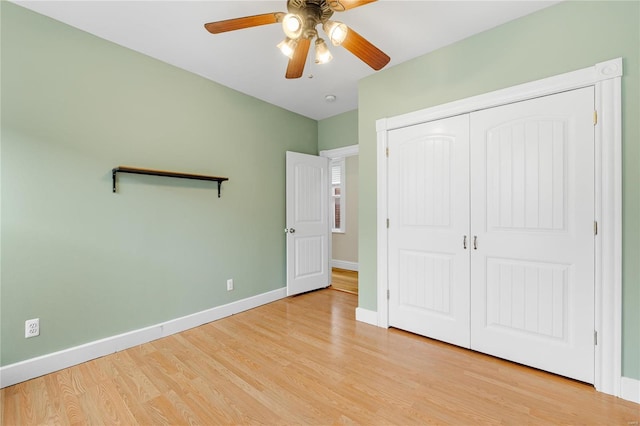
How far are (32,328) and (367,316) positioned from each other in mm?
2776

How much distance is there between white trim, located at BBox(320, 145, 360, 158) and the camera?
3.93 m

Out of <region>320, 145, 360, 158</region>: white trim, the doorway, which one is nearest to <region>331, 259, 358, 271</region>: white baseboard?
the doorway

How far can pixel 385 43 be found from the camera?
2404 mm

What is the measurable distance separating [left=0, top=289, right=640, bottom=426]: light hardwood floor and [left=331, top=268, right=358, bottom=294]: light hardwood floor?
1.66 metres

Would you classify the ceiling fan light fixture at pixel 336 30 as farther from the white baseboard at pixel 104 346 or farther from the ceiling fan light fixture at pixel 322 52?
the white baseboard at pixel 104 346

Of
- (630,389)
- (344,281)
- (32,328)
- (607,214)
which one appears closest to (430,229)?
(607,214)

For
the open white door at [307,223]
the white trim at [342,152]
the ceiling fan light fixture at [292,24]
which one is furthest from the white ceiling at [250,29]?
the open white door at [307,223]

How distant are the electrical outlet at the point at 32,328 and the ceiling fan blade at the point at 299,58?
2579 millimetres

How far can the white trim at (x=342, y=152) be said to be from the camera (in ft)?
12.9

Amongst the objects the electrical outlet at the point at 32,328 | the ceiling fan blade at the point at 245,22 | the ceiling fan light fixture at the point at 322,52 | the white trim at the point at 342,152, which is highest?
the ceiling fan blade at the point at 245,22

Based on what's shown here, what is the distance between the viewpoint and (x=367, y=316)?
295cm

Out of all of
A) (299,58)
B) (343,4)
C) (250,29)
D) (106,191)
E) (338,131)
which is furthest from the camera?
(338,131)

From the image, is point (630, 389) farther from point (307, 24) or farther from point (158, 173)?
point (158, 173)

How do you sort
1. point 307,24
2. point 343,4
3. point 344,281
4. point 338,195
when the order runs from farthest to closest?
point 338,195, point 344,281, point 307,24, point 343,4
